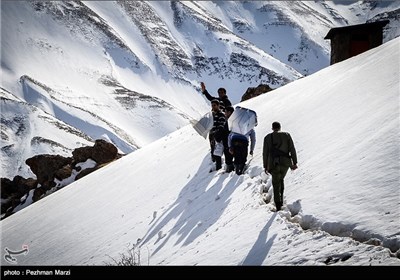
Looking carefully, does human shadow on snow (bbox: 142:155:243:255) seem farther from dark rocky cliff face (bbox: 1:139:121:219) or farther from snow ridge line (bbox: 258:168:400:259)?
dark rocky cliff face (bbox: 1:139:121:219)

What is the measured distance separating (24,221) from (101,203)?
480cm

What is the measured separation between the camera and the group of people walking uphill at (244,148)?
22.1ft

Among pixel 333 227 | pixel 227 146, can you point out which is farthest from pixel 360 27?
pixel 333 227

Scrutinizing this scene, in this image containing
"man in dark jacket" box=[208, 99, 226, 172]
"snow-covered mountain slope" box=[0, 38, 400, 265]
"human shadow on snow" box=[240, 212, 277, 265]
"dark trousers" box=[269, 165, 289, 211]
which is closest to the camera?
"snow-covered mountain slope" box=[0, 38, 400, 265]

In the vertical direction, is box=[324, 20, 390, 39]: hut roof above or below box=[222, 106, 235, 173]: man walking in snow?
above

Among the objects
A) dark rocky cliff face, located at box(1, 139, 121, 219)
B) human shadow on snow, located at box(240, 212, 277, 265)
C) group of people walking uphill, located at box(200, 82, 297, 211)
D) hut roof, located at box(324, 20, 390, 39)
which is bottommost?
human shadow on snow, located at box(240, 212, 277, 265)

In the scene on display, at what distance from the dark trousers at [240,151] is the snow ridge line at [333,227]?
1902 mm

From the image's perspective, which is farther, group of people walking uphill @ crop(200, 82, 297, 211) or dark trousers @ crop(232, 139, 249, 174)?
dark trousers @ crop(232, 139, 249, 174)

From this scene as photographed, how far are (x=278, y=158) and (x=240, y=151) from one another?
8.11 ft

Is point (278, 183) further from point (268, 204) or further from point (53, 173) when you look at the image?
point (53, 173)

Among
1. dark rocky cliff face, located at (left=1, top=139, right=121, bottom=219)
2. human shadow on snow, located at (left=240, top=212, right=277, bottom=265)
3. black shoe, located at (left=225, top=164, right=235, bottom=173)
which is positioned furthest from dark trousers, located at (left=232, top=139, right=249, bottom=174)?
dark rocky cliff face, located at (left=1, top=139, right=121, bottom=219)

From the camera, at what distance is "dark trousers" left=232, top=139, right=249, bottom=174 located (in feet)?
30.1

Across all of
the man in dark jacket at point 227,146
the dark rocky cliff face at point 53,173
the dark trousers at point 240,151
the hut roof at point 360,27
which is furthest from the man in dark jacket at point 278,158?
the hut roof at point 360,27

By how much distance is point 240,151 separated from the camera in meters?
9.20
